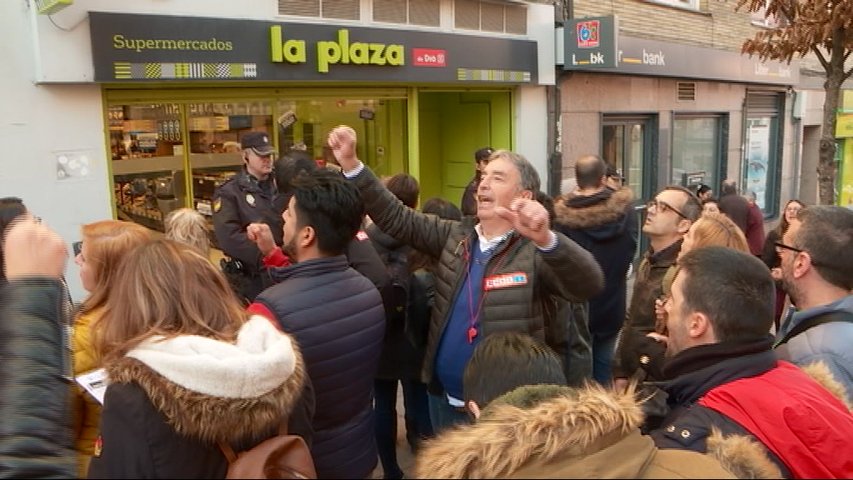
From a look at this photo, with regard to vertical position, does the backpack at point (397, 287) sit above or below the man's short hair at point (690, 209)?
below

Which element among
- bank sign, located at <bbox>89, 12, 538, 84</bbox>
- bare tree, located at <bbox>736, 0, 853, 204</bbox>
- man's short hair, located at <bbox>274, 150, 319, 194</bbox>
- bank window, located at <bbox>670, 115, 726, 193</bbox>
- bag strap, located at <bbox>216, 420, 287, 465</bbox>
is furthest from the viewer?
bank window, located at <bbox>670, 115, 726, 193</bbox>

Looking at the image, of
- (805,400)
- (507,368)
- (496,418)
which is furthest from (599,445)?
(805,400)

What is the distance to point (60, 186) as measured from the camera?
5.36 m

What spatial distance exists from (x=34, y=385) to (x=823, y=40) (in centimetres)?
821

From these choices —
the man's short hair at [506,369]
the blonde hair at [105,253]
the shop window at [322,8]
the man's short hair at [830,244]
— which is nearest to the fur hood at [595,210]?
the man's short hair at [830,244]

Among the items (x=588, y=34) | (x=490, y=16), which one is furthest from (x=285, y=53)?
(x=588, y=34)

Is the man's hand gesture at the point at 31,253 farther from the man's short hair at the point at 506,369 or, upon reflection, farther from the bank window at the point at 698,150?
the bank window at the point at 698,150

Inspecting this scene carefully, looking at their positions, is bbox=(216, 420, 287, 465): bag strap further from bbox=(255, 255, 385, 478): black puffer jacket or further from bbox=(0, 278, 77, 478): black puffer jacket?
bbox=(255, 255, 385, 478): black puffer jacket

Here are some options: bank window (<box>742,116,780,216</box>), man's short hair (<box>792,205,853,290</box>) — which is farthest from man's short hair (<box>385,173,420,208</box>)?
bank window (<box>742,116,780,216</box>)

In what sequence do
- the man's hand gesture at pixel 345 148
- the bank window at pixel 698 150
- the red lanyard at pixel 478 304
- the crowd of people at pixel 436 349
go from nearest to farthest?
the crowd of people at pixel 436 349 < the red lanyard at pixel 478 304 < the man's hand gesture at pixel 345 148 < the bank window at pixel 698 150

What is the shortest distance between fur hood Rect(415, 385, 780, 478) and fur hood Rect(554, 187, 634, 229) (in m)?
3.14

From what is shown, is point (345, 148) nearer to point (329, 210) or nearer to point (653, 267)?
point (329, 210)

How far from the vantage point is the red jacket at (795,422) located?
184cm

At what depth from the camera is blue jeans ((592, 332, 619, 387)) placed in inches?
191
